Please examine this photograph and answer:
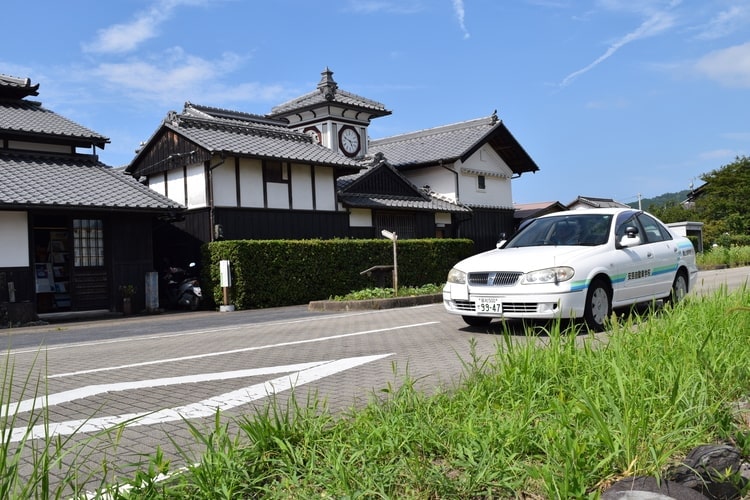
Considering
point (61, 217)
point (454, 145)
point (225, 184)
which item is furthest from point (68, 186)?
point (454, 145)

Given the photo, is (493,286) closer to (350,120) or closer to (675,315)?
(675,315)

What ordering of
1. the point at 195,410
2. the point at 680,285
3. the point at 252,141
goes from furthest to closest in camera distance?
the point at 252,141, the point at 680,285, the point at 195,410

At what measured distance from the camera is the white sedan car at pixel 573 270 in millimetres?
7480

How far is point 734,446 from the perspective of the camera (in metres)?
3.24

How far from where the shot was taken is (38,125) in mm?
18266

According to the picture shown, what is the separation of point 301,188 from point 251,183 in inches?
79.3

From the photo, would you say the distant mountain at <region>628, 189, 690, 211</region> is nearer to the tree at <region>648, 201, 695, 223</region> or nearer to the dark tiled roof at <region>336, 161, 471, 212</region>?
the tree at <region>648, 201, 695, 223</region>

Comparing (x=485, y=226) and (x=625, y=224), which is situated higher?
(x=485, y=226)

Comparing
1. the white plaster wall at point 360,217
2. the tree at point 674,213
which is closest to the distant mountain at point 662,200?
the tree at point 674,213

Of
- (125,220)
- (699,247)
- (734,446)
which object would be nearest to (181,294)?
(125,220)

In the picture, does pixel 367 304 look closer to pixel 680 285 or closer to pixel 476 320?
pixel 476 320

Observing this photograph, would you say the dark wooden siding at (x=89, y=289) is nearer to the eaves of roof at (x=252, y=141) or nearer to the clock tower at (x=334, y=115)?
the eaves of roof at (x=252, y=141)

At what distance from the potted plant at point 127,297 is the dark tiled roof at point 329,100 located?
15508mm

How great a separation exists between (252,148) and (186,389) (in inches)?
631
